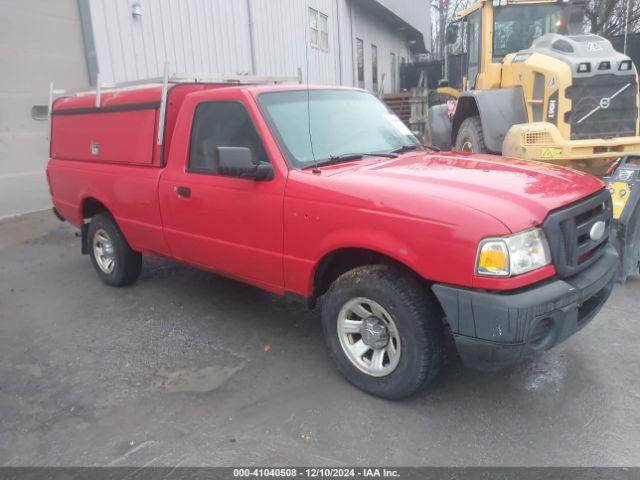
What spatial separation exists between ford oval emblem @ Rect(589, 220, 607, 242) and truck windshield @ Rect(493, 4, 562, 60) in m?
6.29

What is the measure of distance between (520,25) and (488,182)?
672 centimetres

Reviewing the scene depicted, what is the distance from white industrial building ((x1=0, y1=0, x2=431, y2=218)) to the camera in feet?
26.9

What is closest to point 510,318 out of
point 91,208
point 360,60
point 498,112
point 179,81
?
point 179,81

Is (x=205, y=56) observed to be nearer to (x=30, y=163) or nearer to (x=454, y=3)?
(x=30, y=163)

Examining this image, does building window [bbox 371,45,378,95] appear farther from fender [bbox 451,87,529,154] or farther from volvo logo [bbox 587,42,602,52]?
volvo logo [bbox 587,42,602,52]

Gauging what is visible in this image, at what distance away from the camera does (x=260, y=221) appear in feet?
12.0

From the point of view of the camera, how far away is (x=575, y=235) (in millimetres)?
2926

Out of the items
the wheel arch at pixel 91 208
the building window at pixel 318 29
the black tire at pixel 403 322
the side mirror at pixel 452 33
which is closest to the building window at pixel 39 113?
the wheel arch at pixel 91 208

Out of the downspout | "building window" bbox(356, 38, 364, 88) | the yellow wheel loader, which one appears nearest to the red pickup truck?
the yellow wheel loader

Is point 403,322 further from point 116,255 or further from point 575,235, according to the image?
point 116,255

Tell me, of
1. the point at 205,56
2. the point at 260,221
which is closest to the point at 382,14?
the point at 205,56

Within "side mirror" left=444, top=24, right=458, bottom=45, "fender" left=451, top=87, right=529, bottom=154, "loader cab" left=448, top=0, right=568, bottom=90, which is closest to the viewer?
"fender" left=451, top=87, right=529, bottom=154

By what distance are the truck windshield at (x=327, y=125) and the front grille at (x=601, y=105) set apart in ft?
11.5

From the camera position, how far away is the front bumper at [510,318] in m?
2.66
